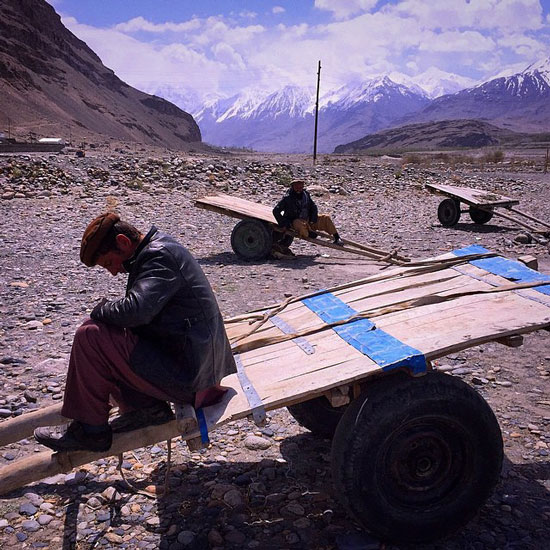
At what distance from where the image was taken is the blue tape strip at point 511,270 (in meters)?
3.57

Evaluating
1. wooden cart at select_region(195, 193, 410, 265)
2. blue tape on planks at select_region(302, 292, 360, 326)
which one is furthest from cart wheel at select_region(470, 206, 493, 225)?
blue tape on planks at select_region(302, 292, 360, 326)

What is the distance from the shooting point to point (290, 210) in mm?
9453

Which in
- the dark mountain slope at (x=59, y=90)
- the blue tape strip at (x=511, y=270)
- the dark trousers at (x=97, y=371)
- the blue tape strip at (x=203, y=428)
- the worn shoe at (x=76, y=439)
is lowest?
the worn shoe at (x=76, y=439)

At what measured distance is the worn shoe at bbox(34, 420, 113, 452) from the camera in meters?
2.62

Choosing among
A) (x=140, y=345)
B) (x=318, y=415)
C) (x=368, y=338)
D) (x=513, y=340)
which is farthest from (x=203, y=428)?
(x=513, y=340)

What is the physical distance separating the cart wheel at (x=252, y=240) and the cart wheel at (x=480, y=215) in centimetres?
633

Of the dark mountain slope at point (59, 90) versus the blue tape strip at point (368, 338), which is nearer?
the blue tape strip at point (368, 338)

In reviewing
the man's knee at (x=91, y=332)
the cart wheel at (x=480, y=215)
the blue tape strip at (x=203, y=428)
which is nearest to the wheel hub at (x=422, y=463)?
the blue tape strip at (x=203, y=428)

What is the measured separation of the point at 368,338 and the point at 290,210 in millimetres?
6590

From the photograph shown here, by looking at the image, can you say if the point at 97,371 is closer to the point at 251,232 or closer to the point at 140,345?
the point at 140,345

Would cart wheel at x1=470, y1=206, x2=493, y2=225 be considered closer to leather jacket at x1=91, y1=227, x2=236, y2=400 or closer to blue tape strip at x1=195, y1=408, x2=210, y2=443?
leather jacket at x1=91, y1=227, x2=236, y2=400

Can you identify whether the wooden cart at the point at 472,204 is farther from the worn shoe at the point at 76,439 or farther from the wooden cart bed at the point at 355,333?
the worn shoe at the point at 76,439

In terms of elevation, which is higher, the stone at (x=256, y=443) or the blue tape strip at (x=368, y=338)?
the blue tape strip at (x=368, y=338)

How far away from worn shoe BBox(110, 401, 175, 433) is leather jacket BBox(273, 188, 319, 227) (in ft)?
22.5
